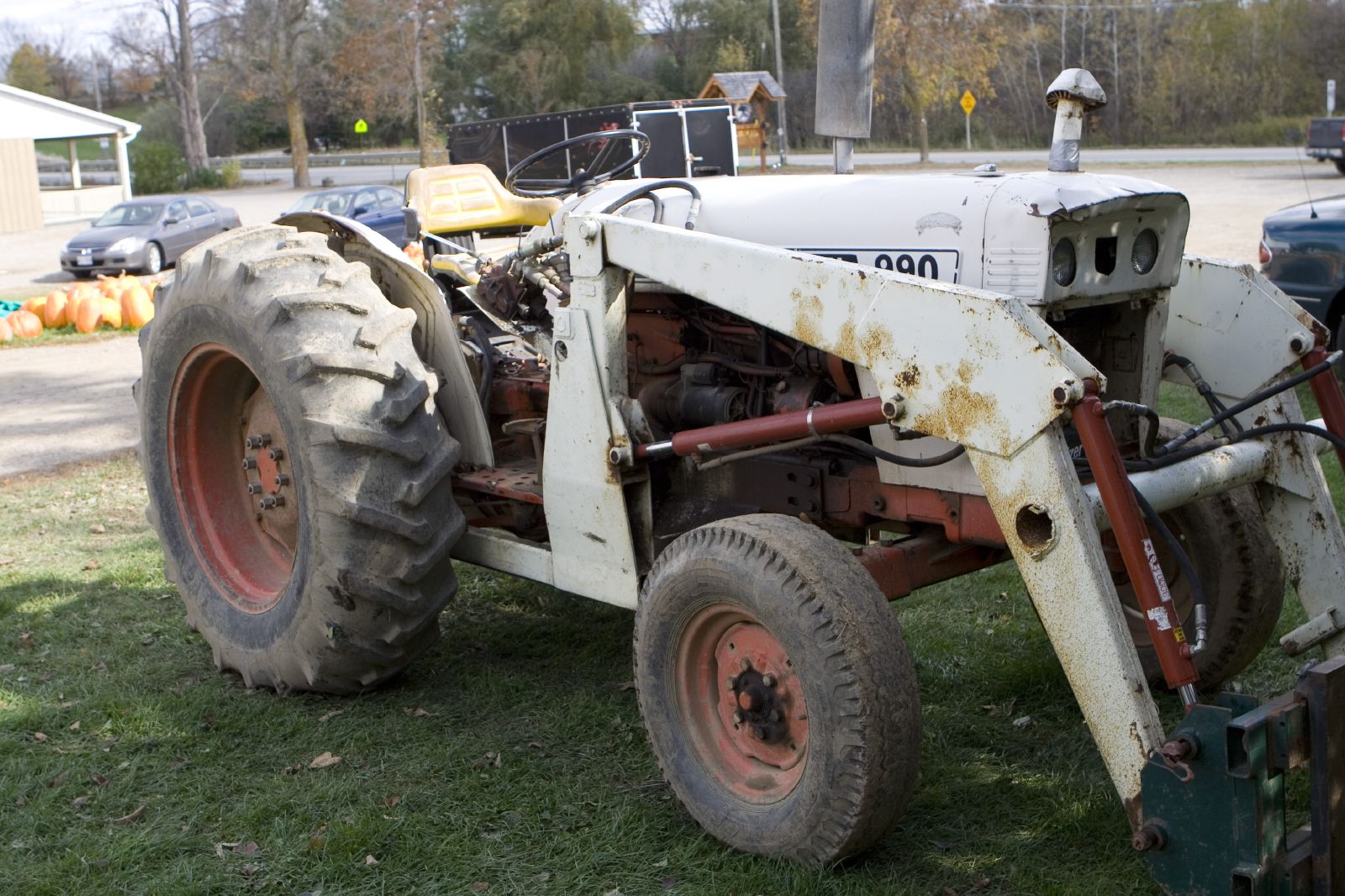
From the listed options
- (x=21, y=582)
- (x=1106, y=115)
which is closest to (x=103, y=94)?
(x=1106, y=115)

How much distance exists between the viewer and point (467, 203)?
20.3 feet

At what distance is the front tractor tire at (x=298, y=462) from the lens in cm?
441

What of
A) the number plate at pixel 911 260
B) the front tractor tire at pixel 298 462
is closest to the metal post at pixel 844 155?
the number plate at pixel 911 260

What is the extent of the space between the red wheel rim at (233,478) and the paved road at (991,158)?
1091 inches

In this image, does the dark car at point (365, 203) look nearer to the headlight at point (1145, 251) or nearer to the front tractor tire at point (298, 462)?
the front tractor tire at point (298, 462)

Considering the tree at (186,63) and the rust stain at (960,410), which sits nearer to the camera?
the rust stain at (960,410)

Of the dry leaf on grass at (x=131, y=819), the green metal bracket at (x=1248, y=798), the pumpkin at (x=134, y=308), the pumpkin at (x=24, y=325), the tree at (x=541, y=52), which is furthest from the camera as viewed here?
the tree at (x=541, y=52)

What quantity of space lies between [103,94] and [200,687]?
90323 mm

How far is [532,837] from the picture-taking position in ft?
12.9

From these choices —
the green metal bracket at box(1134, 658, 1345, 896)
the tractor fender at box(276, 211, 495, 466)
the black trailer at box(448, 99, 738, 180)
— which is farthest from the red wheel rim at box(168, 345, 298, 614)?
the black trailer at box(448, 99, 738, 180)

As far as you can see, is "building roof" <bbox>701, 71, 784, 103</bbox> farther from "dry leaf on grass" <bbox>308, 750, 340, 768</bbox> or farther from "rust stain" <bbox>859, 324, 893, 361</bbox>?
"rust stain" <bbox>859, 324, 893, 361</bbox>

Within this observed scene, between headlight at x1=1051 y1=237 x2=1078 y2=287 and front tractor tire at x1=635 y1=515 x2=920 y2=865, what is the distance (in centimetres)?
92

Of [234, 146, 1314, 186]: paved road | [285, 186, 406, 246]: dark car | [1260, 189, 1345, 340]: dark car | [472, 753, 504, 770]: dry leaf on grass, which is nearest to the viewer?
[472, 753, 504, 770]: dry leaf on grass

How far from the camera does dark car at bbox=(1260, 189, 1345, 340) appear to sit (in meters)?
8.91
